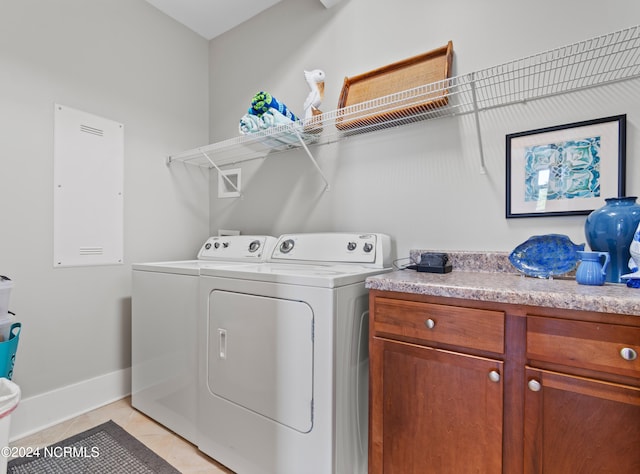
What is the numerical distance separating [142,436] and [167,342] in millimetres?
516

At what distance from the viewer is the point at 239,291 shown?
1.42m

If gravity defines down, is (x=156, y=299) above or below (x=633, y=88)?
below

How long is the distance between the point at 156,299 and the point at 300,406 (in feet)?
3.61

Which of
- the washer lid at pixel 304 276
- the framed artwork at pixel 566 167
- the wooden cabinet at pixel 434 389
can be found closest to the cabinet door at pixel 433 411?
the wooden cabinet at pixel 434 389

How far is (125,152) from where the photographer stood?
2.17 meters

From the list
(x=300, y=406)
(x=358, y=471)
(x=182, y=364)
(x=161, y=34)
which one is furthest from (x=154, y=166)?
(x=358, y=471)

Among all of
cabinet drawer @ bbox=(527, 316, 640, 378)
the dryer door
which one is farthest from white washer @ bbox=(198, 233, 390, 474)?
cabinet drawer @ bbox=(527, 316, 640, 378)

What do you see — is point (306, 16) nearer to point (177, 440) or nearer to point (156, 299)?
point (156, 299)

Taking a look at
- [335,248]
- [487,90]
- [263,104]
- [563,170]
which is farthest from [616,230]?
[263,104]

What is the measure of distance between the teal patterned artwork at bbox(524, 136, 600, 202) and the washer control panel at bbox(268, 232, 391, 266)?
0.71 metres

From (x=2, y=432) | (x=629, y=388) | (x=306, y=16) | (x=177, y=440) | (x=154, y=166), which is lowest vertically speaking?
(x=177, y=440)

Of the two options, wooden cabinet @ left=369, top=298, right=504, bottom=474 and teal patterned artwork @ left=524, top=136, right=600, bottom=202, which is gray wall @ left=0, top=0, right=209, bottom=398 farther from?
teal patterned artwork @ left=524, top=136, right=600, bottom=202

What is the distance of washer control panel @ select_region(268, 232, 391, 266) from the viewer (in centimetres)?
162

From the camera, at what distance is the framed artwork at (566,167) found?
123cm
